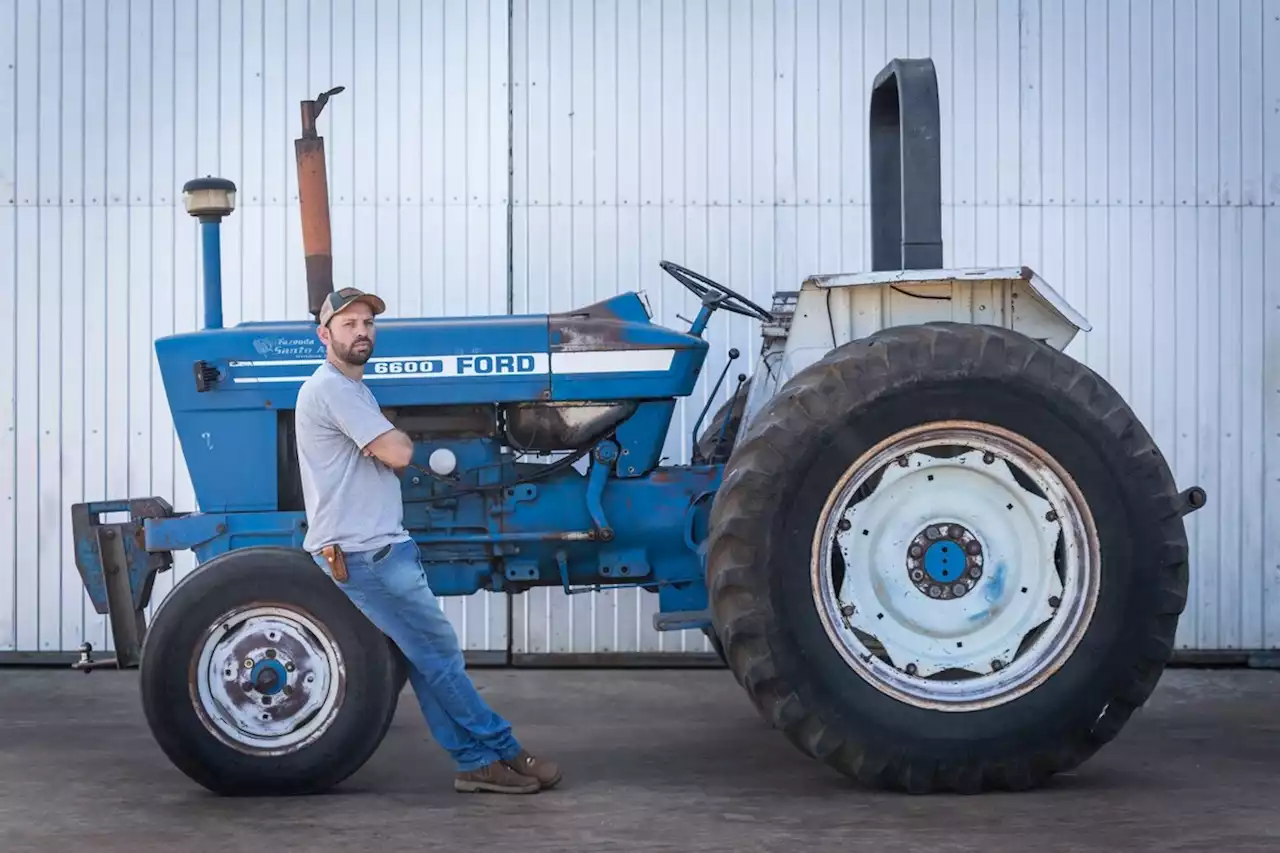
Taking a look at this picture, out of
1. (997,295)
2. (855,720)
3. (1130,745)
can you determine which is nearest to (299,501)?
(855,720)

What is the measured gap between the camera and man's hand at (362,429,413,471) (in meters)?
5.24

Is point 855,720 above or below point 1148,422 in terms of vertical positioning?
below

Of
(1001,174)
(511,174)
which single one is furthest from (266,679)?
(1001,174)

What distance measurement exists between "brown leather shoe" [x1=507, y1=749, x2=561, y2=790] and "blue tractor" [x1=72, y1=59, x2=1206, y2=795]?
441mm

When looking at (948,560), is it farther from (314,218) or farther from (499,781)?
(314,218)

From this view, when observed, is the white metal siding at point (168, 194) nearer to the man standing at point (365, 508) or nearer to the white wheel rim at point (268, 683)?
the white wheel rim at point (268, 683)

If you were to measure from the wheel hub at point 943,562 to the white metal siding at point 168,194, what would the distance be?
10.6 feet

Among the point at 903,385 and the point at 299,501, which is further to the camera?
the point at 299,501

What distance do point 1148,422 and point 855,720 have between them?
3610mm

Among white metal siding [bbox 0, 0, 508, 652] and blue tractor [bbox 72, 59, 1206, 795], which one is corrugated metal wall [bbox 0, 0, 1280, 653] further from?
blue tractor [bbox 72, 59, 1206, 795]

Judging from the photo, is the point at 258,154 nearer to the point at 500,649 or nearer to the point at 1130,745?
the point at 500,649

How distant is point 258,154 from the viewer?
27.6ft

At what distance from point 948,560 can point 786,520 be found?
1.95 ft

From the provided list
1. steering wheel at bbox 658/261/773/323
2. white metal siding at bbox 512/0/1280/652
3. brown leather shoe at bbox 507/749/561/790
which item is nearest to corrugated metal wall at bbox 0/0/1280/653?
white metal siding at bbox 512/0/1280/652
